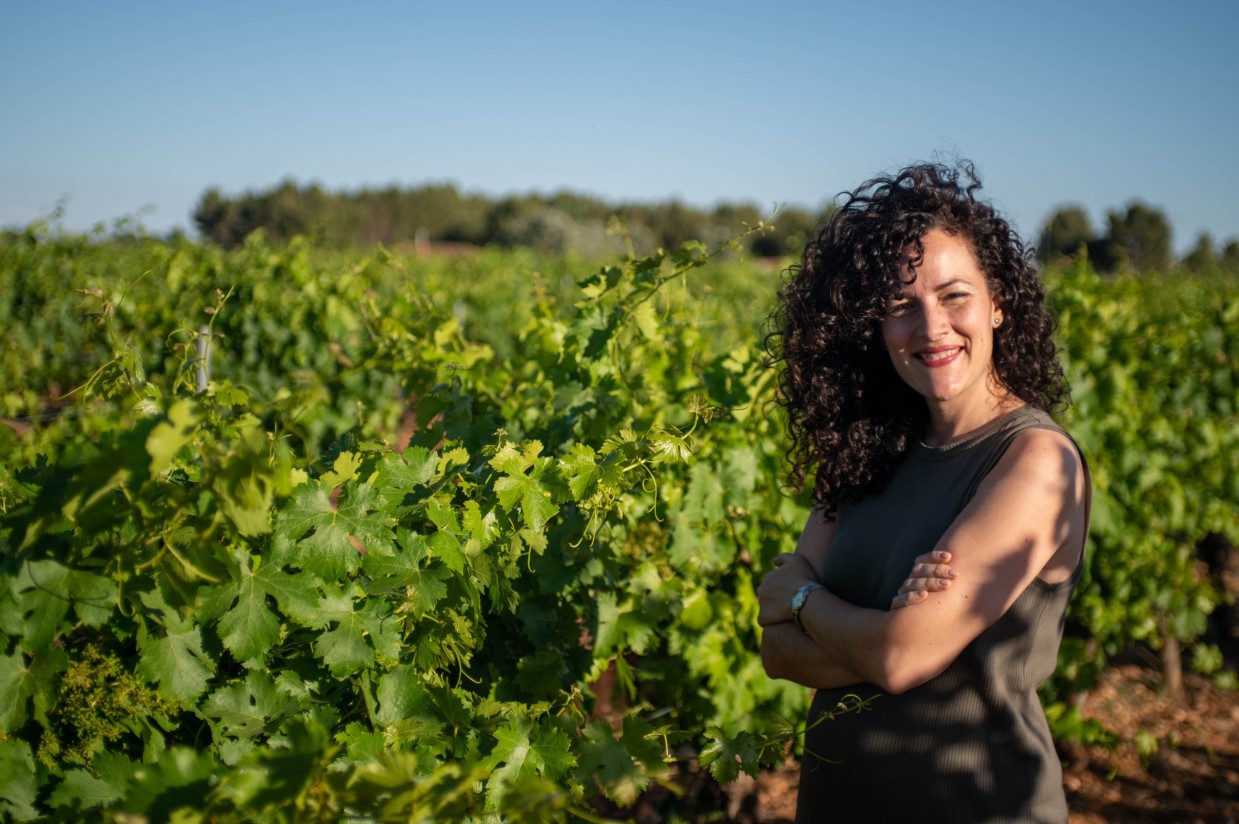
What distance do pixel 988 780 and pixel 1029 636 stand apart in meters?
0.29

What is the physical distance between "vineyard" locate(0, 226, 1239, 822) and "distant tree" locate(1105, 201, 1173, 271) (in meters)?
8.51

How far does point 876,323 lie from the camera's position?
2039mm

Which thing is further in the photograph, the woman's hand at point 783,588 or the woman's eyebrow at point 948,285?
the woman's hand at point 783,588

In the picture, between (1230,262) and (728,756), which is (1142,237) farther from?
(728,756)

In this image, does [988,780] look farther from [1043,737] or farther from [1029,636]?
[1029,636]

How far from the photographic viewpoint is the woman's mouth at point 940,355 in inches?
73.0

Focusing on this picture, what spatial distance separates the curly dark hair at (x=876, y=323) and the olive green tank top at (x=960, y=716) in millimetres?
199

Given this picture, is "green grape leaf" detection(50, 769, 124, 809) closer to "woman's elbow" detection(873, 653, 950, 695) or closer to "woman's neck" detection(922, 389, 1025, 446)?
"woman's elbow" detection(873, 653, 950, 695)

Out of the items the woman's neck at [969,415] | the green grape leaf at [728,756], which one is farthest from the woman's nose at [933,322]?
the green grape leaf at [728,756]

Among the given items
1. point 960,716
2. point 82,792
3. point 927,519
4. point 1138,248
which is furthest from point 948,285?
point 1138,248

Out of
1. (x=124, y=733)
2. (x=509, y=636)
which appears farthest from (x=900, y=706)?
(x=124, y=733)

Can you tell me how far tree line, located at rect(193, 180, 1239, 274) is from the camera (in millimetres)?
28703

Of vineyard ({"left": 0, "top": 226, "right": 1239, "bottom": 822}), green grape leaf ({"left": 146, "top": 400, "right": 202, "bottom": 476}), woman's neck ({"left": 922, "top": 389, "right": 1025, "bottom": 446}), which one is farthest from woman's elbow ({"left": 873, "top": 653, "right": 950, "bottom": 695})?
green grape leaf ({"left": 146, "top": 400, "right": 202, "bottom": 476})

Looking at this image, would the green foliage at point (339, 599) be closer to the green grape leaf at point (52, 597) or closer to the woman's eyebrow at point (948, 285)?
the green grape leaf at point (52, 597)
